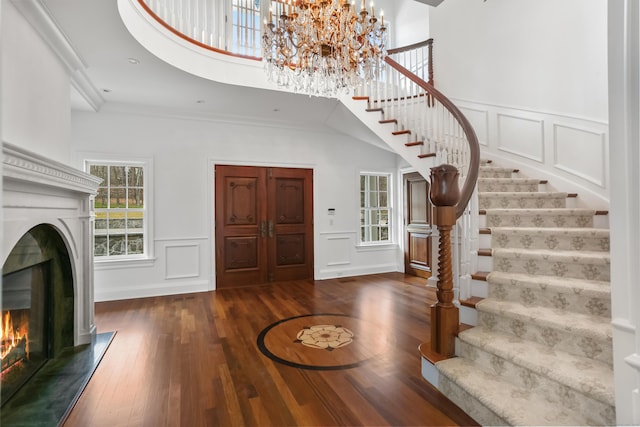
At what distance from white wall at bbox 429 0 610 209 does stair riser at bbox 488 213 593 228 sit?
584mm

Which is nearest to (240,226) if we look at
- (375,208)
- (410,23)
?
(375,208)

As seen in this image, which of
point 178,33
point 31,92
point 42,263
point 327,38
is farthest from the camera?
point 178,33

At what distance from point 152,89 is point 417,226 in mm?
4750

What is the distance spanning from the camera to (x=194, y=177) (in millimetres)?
4871

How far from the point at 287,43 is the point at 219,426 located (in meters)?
3.00

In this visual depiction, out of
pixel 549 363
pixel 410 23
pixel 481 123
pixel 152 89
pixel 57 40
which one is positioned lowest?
pixel 549 363

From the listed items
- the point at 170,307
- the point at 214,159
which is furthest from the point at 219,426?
the point at 214,159

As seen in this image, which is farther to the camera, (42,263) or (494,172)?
(494,172)

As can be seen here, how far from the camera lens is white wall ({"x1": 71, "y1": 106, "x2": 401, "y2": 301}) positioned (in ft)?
14.6

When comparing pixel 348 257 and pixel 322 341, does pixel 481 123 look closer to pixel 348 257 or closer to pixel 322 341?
pixel 348 257

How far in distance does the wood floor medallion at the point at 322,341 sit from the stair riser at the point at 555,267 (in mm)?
1247

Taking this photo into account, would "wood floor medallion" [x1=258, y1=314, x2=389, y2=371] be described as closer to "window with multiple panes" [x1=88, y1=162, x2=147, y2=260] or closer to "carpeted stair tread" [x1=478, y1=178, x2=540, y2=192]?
"carpeted stair tread" [x1=478, y1=178, x2=540, y2=192]

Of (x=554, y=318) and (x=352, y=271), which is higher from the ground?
(x=554, y=318)

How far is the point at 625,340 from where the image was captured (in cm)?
115
